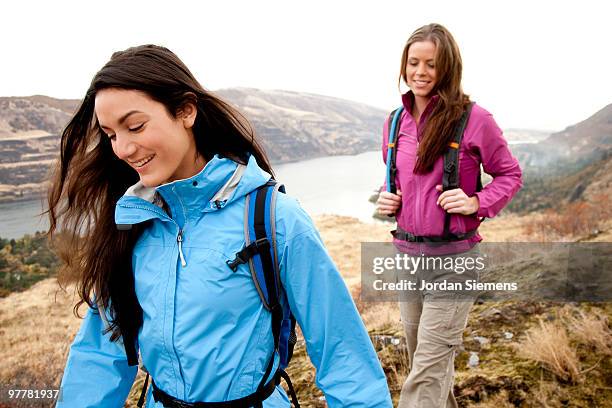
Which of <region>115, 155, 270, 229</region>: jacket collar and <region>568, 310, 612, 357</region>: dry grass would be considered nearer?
<region>115, 155, 270, 229</region>: jacket collar

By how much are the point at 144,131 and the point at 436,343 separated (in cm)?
179

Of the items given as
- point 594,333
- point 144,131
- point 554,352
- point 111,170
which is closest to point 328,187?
point 594,333

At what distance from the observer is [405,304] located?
262 cm

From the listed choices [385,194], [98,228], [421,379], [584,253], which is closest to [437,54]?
[385,194]

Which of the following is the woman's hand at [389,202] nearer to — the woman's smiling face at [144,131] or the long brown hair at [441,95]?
the long brown hair at [441,95]

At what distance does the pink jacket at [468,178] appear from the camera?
2355 mm

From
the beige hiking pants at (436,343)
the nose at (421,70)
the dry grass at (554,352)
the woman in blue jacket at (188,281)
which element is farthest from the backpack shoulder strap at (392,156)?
the dry grass at (554,352)

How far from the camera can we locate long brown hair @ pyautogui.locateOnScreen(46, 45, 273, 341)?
1.33 m

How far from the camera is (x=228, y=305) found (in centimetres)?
126

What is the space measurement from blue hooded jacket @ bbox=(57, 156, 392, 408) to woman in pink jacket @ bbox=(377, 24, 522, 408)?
119cm

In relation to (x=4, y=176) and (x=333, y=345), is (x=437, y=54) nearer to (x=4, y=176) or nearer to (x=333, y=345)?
(x=333, y=345)

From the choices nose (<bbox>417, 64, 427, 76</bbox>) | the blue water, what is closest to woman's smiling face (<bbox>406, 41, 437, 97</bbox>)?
nose (<bbox>417, 64, 427, 76</bbox>)

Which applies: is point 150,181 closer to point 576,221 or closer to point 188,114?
point 188,114

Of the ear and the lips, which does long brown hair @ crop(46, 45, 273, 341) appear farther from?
the lips
